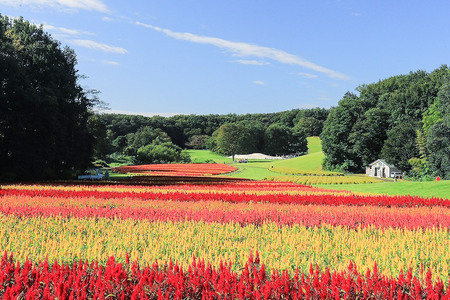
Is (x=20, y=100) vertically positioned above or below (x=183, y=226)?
above

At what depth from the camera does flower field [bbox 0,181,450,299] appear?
4473mm

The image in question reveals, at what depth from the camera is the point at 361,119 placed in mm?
73688

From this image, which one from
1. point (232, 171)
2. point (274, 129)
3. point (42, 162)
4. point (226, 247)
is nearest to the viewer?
point (226, 247)

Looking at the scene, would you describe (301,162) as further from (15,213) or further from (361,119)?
(15,213)

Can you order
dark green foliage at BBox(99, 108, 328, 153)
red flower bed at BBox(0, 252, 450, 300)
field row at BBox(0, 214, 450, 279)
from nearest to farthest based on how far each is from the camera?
red flower bed at BBox(0, 252, 450, 300), field row at BBox(0, 214, 450, 279), dark green foliage at BBox(99, 108, 328, 153)

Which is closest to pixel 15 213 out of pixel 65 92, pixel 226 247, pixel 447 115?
pixel 226 247

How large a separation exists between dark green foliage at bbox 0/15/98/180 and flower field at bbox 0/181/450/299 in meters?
18.5

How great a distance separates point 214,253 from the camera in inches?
274

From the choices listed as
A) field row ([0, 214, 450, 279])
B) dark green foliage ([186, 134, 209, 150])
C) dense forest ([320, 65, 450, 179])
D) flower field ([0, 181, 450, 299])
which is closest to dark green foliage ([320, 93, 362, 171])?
dense forest ([320, 65, 450, 179])

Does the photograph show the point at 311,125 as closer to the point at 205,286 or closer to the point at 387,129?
the point at 387,129

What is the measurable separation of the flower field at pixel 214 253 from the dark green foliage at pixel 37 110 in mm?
18481

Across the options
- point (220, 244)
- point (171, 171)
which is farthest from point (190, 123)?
point (220, 244)

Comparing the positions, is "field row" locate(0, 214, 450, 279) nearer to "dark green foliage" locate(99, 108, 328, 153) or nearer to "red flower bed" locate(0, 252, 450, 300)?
"red flower bed" locate(0, 252, 450, 300)

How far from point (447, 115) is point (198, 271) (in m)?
54.3
